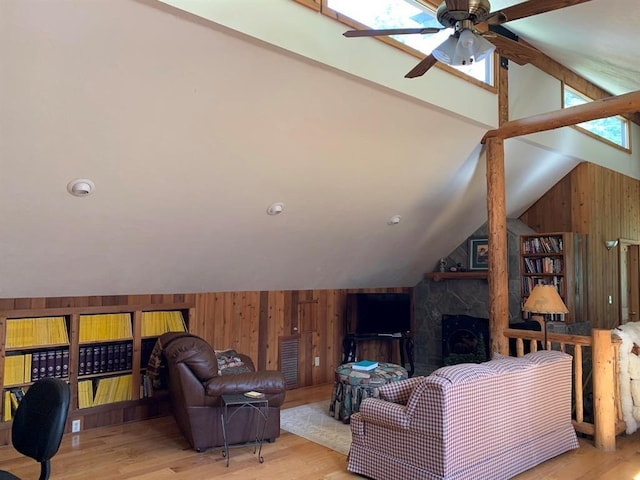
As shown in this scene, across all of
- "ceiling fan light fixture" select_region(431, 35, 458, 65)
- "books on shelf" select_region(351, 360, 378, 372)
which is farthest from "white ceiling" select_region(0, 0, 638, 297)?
"books on shelf" select_region(351, 360, 378, 372)

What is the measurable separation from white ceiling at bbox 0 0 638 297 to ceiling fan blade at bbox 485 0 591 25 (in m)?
1.28

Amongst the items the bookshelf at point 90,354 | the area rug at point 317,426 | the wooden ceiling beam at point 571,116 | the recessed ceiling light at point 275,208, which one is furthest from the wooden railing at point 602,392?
the bookshelf at point 90,354

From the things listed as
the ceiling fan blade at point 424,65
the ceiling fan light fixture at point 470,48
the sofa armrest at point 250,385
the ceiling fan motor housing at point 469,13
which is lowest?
the sofa armrest at point 250,385

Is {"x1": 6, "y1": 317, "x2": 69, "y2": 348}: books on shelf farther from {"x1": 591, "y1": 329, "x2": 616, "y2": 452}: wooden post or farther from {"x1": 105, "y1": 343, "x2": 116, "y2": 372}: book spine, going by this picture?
{"x1": 591, "y1": 329, "x2": 616, "y2": 452}: wooden post

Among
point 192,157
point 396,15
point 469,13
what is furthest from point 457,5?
point 192,157

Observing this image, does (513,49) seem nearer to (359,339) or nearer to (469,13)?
(469,13)

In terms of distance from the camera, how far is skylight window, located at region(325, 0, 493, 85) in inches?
151

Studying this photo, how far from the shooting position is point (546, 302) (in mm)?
4352

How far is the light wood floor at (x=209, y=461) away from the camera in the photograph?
359 centimetres

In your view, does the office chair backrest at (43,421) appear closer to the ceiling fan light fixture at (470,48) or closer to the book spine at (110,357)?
the book spine at (110,357)

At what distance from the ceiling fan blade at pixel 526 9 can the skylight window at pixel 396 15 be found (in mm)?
1024

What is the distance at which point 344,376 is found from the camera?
16.1 feet

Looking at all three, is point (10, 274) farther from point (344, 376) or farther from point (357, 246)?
point (357, 246)

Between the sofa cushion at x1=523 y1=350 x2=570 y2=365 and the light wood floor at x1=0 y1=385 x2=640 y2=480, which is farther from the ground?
the sofa cushion at x1=523 y1=350 x2=570 y2=365
